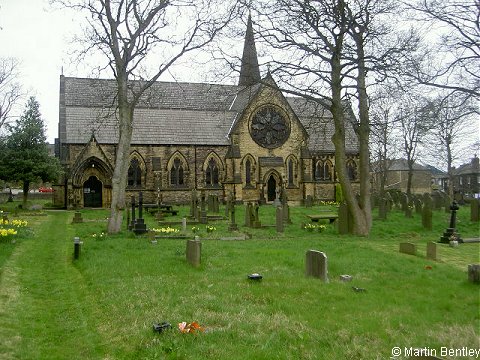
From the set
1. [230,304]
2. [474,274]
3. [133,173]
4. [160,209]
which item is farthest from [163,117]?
[230,304]

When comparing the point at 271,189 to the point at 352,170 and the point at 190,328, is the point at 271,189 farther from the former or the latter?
the point at 190,328

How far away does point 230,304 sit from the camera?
7.68 meters

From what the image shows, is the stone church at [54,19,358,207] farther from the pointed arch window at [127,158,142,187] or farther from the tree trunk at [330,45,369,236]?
the tree trunk at [330,45,369,236]

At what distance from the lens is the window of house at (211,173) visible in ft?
128

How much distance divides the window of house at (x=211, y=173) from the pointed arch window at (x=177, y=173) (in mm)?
2040

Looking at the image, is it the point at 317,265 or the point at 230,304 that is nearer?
the point at 230,304

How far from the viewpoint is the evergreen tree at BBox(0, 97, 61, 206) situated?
103 ft

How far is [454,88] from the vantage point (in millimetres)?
17562

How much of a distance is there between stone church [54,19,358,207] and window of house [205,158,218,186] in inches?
3.2

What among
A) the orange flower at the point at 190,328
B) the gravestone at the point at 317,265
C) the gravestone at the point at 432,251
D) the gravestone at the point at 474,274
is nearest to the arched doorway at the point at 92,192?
the gravestone at the point at 432,251

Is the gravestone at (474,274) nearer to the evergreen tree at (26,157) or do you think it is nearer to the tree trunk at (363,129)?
the tree trunk at (363,129)

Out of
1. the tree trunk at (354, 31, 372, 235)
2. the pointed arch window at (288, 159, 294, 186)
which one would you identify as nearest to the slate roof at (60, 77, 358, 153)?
the pointed arch window at (288, 159, 294, 186)

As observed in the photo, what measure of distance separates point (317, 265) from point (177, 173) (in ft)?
97.4

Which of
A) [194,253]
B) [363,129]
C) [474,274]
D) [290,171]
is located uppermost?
[363,129]
